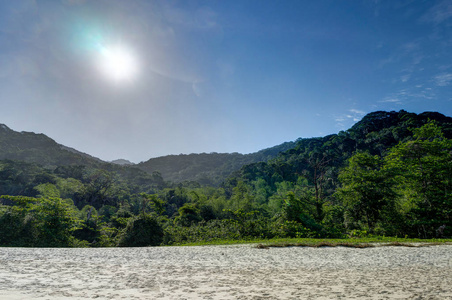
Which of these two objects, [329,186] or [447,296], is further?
[329,186]

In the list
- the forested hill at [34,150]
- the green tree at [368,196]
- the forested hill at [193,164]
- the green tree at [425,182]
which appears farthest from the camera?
the forested hill at [193,164]

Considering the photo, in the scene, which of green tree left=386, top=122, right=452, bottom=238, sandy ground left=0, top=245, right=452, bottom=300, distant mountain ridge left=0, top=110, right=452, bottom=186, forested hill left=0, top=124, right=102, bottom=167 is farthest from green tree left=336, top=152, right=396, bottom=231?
forested hill left=0, top=124, right=102, bottom=167

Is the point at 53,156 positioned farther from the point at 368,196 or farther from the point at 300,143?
the point at 368,196

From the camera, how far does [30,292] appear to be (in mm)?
3703

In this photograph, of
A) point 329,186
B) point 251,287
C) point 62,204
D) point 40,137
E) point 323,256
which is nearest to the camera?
point 251,287

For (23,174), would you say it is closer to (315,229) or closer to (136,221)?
(136,221)

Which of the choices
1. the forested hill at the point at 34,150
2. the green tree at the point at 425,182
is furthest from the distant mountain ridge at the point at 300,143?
the green tree at the point at 425,182

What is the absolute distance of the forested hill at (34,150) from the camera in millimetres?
92938

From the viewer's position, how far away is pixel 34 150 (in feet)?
328

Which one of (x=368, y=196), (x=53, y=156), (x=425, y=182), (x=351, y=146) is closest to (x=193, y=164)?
(x=53, y=156)

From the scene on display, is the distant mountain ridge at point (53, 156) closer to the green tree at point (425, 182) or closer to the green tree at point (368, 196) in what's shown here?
the green tree at point (368, 196)

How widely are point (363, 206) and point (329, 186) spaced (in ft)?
127

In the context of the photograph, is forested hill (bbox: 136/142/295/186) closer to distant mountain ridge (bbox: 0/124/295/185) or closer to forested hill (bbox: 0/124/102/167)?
distant mountain ridge (bbox: 0/124/295/185)

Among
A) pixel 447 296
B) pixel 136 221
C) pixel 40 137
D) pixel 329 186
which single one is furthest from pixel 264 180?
pixel 40 137
